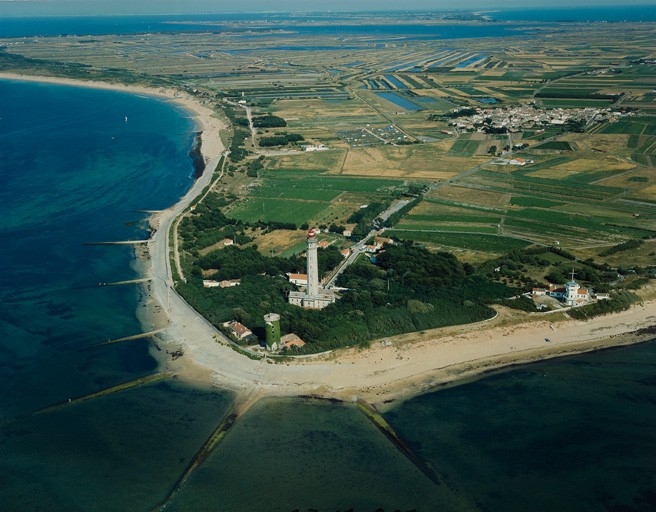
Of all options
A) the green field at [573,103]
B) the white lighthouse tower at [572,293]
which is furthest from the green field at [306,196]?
the green field at [573,103]

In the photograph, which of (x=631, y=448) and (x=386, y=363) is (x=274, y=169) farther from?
(x=631, y=448)

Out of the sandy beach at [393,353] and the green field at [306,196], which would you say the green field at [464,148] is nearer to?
the green field at [306,196]

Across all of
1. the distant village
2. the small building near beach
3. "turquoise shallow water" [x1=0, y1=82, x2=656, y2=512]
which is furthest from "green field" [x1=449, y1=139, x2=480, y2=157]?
the small building near beach

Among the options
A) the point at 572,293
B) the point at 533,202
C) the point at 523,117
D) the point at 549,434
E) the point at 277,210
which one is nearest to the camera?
the point at 549,434

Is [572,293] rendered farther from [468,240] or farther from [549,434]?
[549,434]

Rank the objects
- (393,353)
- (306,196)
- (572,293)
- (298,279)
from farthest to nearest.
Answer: (306,196) < (298,279) < (572,293) < (393,353)

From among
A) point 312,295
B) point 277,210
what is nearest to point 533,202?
point 277,210

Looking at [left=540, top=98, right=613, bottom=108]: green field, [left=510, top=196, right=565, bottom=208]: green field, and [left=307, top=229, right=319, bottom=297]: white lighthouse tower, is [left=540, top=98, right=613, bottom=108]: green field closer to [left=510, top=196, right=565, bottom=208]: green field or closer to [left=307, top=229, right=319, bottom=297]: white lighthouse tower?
[left=510, top=196, right=565, bottom=208]: green field

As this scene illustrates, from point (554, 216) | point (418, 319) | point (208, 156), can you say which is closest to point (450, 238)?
point (554, 216)

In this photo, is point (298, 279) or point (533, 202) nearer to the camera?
point (298, 279)
